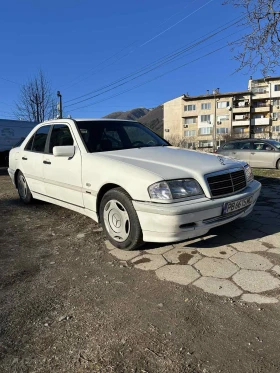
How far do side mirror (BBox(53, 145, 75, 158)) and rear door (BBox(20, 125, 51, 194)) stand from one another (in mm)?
998

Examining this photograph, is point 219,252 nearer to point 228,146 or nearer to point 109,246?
point 109,246

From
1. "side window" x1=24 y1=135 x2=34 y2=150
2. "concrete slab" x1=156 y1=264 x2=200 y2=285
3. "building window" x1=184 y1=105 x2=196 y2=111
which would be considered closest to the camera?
"concrete slab" x1=156 y1=264 x2=200 y2=285

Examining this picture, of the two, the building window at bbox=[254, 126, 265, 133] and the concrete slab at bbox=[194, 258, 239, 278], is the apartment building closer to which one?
the building window at bbox=[254, 126, 265, 133]

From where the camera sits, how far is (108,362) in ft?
5.59

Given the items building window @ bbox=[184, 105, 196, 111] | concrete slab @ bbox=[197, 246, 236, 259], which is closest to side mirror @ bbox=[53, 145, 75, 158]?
concrete slab @ bbox=[197, 246, 236, 259]

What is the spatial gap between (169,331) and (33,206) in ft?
14.1

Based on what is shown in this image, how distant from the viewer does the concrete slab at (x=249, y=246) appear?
3.21m

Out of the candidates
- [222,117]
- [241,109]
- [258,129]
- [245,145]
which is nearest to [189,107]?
[222,117]

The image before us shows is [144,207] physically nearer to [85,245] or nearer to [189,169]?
[189,169]

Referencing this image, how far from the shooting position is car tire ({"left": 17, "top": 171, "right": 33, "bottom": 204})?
543 centimetres

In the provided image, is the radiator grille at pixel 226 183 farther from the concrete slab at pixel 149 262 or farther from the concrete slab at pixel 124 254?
the concrete slab at pixel 124 254

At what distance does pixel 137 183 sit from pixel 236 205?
1.16 metres

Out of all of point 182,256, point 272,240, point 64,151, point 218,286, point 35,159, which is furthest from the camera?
point 35,159

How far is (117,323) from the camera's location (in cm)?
207
